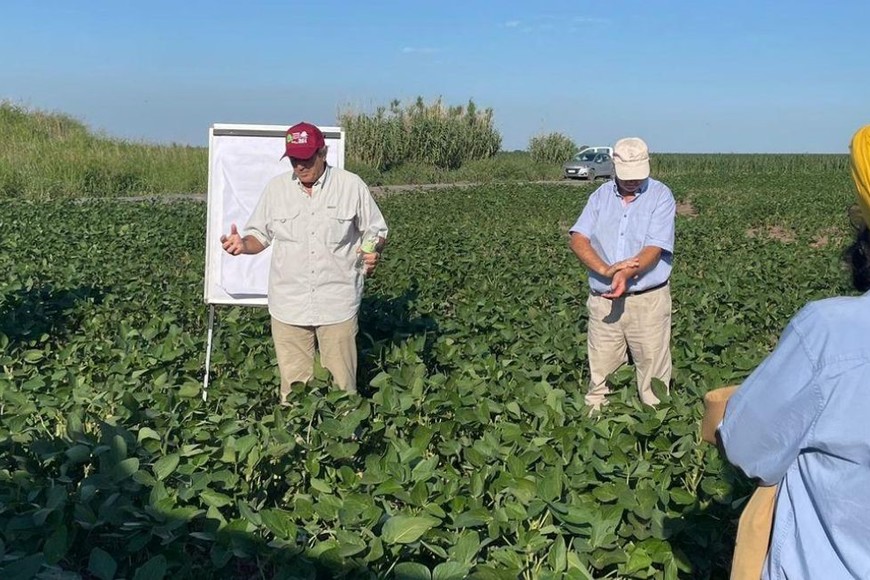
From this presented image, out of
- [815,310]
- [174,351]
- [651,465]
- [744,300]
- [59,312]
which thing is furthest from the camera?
[744,300]

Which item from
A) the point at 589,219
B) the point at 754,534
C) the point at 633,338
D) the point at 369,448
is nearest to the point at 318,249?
the point at 369,448

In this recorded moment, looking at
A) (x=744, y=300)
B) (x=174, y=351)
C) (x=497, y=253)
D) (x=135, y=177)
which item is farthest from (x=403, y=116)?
(x=174, y=351)

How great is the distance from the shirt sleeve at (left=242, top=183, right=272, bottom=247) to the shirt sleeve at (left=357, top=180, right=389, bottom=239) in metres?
0.47

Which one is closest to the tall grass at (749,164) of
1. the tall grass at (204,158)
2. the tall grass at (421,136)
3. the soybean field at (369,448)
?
the tall grass at (204,158)

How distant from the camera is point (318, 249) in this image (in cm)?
424

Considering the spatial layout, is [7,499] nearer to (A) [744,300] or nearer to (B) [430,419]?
(B) [430,419]

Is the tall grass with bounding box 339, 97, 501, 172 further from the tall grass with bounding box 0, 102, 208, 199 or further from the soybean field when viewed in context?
the soybean field

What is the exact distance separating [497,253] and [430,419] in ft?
23.0

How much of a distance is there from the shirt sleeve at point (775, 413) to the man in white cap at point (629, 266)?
274cm

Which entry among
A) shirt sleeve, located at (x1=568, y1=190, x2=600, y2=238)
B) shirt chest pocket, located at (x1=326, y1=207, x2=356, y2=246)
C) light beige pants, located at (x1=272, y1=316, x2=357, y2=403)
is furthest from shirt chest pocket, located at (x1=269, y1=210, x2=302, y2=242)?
shirt sleeve, located at (x1=568, y1=190, x2=600, y2=238)

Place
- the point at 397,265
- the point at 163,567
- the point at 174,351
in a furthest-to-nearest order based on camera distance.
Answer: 1. the point at 397,265
2. the point at 174,351
3. the point at 163,567

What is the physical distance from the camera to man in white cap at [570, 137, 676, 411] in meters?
4.28

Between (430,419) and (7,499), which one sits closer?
(7,499)

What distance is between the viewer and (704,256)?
36.7ft
